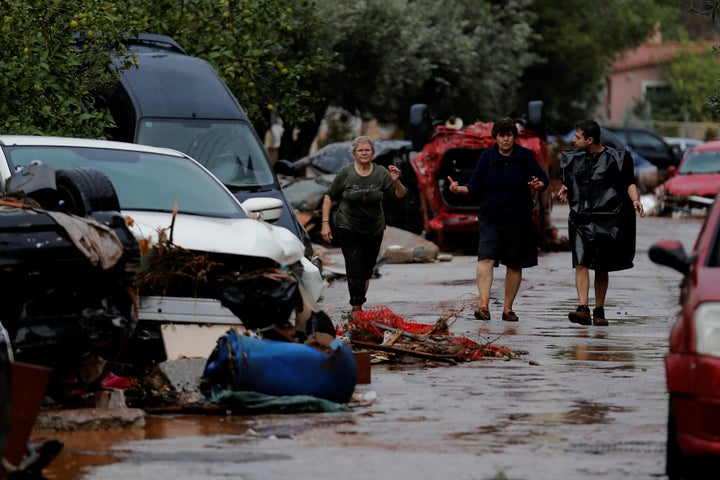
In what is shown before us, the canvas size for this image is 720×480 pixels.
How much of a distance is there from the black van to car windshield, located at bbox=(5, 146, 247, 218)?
3.94m

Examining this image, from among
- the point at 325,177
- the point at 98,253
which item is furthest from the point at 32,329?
the point at 325,177

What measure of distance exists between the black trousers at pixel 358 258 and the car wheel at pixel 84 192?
5293 mm

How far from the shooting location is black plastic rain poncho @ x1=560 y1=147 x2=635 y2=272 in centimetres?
1479

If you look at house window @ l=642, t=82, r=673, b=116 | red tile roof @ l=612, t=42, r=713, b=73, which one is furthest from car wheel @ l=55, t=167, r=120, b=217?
red tile roof @ l=612, t=42, r=713, b=73

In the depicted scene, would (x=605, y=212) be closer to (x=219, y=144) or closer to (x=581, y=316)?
(x=581, y=316)

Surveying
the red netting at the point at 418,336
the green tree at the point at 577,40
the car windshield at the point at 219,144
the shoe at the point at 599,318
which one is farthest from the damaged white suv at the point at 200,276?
the green tree at the point at 577,40

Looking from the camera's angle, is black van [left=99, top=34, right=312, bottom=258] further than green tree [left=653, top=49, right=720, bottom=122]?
No

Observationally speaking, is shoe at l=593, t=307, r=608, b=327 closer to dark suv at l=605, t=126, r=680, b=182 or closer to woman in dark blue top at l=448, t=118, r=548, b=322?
woman in dark blue top at l=448, t=118, r=548, b=322

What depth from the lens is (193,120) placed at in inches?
691

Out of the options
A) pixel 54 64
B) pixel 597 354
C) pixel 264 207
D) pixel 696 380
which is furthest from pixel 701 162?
pixel 696 380

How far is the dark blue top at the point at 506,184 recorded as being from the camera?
1514cm

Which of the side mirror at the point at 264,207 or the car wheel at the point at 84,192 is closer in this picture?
the car wheel at the point at 84,192

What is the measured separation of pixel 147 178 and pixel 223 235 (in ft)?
5.49

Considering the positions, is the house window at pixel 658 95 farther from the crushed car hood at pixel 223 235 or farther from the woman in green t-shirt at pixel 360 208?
the crushed car hood at pixel 223 235
